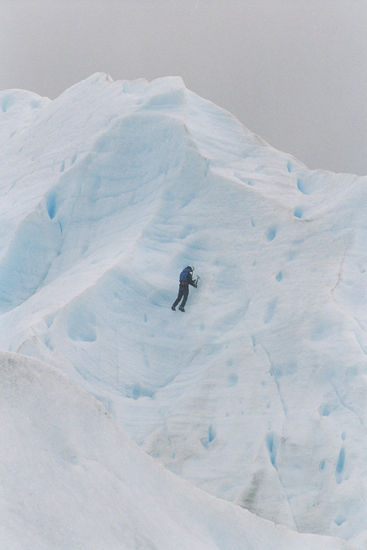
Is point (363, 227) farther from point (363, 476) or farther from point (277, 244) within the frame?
point (363, 476)

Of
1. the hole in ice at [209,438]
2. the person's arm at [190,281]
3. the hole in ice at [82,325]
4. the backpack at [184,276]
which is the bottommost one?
the hole in ice at [209,438]

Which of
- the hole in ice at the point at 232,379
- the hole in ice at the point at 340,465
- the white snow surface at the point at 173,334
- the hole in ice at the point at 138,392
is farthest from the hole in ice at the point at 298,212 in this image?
the hole in ice at the point at 340,465

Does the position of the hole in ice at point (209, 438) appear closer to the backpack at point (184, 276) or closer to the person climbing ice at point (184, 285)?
the person climbing ice at point (184, 285)

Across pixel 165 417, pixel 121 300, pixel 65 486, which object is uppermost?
pixel 65 486

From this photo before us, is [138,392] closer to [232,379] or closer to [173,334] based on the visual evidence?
[173,334]

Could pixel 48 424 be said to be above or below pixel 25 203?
above

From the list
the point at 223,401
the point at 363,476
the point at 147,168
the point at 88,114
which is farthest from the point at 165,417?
the point at 88,114

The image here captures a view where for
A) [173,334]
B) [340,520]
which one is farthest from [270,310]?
[340,520]
